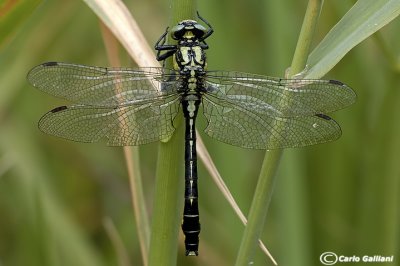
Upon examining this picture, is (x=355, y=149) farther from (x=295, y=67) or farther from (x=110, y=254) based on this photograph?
(x=295, y=67)

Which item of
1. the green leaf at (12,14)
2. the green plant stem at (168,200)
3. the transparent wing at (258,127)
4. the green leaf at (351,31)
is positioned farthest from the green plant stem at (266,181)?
the green leaf at (12,14)

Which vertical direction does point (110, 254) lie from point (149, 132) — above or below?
below

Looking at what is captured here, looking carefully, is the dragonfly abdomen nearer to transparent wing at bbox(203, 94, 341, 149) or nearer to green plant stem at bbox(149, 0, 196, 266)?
transparent wing at bbox(203, 94, 341, 149)

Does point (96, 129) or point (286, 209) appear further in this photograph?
point (286, 209)

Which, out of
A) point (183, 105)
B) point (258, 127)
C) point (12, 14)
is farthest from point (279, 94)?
point (12, 14)

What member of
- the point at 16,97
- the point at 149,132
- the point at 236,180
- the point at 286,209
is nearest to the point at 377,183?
the point at 286,209
